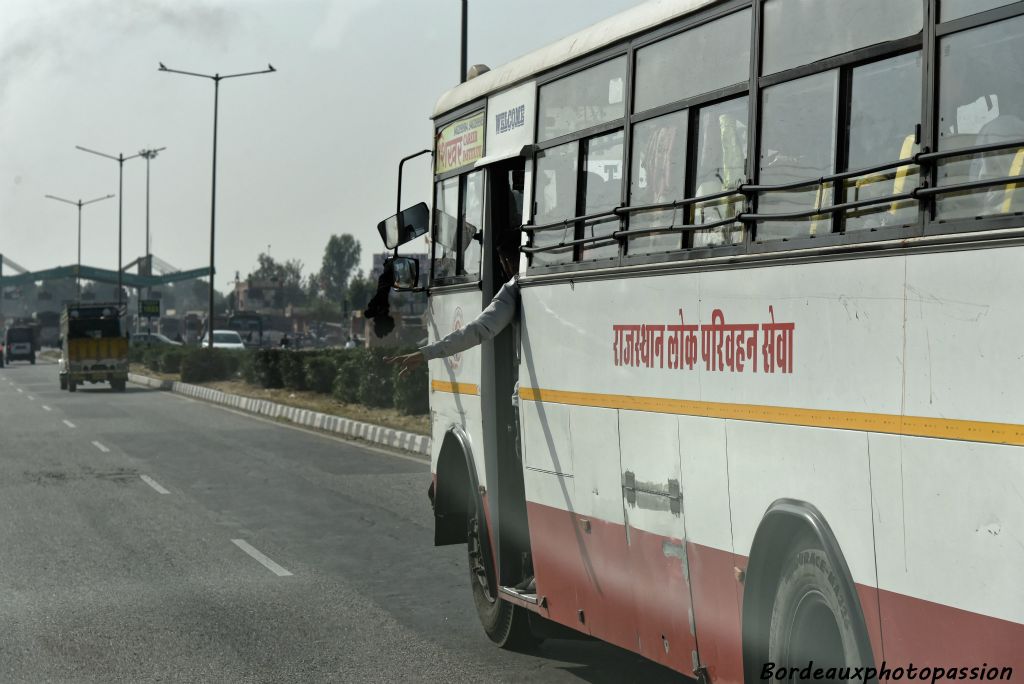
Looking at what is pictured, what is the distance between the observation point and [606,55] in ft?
20.7

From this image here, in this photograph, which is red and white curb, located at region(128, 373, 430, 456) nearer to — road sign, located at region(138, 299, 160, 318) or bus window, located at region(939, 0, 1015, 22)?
bus window, located at region(939, 0, 1015, 22)

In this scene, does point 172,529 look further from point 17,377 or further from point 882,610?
point 17,377

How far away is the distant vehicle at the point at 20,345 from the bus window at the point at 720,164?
82613 millimetres

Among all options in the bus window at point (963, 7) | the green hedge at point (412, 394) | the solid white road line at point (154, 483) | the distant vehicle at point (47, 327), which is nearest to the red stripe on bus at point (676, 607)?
the bus window at point (963, 7)

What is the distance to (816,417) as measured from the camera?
4449 millimetres

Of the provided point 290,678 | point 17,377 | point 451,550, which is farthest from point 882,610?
point 17,377

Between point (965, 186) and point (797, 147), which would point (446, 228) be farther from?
point (965, 186)

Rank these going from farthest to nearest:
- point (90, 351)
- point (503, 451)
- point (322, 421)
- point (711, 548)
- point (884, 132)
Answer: point (90, 351) → point (322, 421) → point (503, 451) → point (711, 548) → point (884, 132)

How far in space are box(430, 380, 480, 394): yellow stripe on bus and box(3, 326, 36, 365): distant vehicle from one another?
259 ft

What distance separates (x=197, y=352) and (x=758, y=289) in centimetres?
4319

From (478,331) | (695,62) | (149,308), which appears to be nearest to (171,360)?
(149,308)

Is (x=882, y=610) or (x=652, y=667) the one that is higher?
(x=882, y=610)

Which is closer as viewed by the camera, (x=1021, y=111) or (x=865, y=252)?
(x=1021, y=111)

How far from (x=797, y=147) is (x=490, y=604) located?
4.11m
